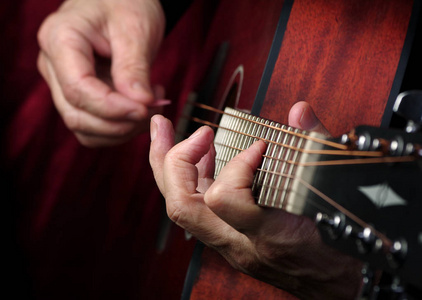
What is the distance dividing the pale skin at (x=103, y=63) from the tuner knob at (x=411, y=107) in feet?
1.57

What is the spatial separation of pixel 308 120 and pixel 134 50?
0.44 meters

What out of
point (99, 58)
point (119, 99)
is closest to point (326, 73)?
point (119, 99)

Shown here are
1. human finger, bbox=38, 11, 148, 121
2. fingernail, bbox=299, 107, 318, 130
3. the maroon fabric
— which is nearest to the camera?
fingernail, bbox=299, 107, 318, 130

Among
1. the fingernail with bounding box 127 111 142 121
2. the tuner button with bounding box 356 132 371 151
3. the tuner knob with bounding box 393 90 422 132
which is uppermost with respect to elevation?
the tuner knob with bounding box 393 90 422 132

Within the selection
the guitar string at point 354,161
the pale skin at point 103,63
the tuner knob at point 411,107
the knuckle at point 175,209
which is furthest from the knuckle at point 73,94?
the tuner knob at point 411,107

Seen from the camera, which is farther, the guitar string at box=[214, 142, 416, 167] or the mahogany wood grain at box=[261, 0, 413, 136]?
the mahogany wood grain at box=[261, 0, 413, 136]

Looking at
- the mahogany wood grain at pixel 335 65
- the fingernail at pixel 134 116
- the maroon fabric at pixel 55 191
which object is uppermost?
the mahogany wood grain at pixel 335 65

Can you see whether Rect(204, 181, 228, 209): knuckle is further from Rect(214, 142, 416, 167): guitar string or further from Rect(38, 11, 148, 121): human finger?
Rect(38, 11, 148, 121): human finger

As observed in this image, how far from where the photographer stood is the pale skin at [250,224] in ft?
1.34

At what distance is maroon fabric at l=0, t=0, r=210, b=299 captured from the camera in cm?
114

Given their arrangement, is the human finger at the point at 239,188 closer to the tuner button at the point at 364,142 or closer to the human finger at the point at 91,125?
the tuner button at the point at 364,142

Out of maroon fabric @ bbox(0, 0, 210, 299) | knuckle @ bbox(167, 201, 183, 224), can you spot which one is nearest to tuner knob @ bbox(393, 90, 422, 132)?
knuckle @ bbox(167, 201, 183, 224)

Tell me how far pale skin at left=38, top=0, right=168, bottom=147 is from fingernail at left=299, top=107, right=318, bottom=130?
0.35m

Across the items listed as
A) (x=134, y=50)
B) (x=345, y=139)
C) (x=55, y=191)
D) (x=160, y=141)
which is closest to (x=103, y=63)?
(x=134, y=50)
